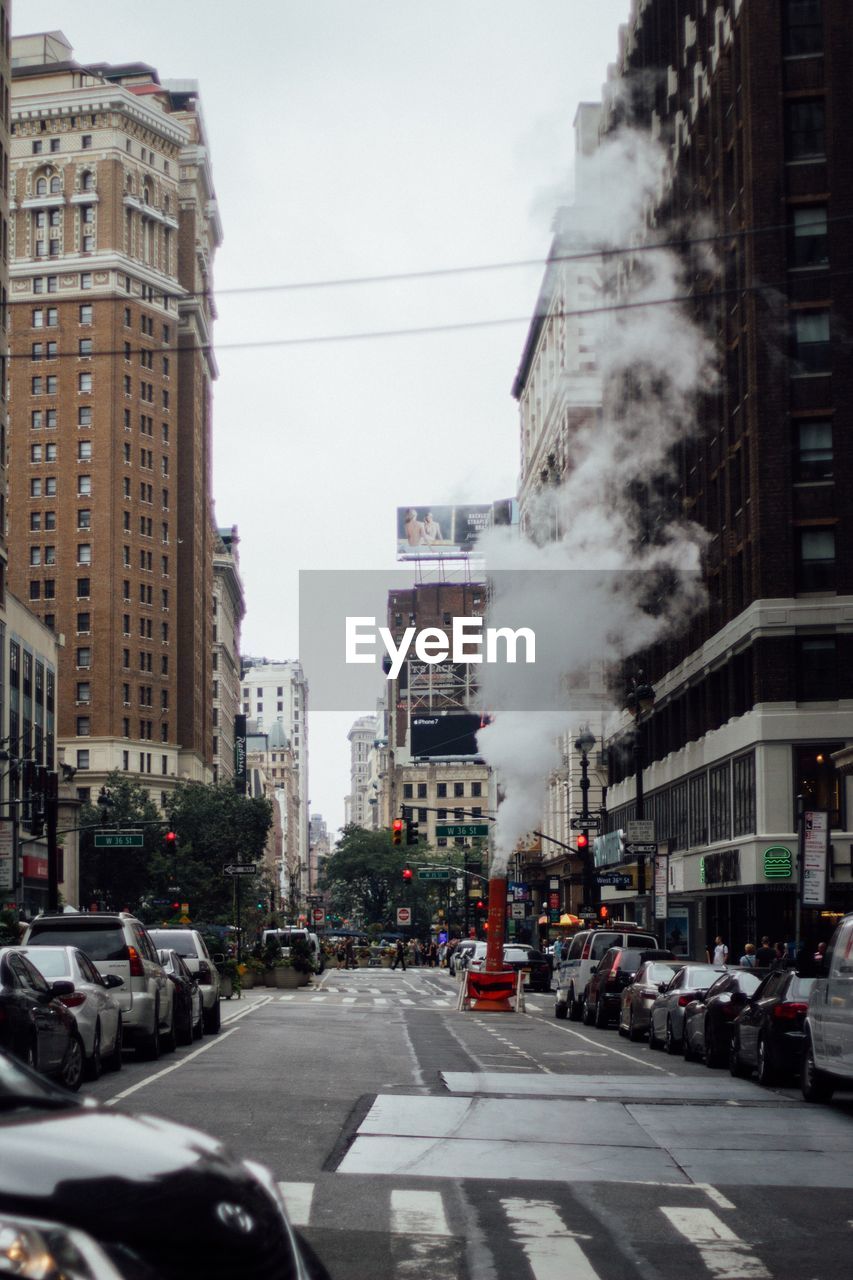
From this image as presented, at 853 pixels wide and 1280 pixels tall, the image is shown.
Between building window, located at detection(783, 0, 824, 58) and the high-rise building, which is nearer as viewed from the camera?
building window, located at detection(783, 0, 824, 58)

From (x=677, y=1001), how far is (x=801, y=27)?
32339 mm

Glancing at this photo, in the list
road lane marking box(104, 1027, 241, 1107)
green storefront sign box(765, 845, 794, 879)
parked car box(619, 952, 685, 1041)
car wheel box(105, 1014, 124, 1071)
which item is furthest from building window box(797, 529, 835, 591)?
car wheel box(105, 1014, 124, 1071)

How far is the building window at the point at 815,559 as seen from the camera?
47.8m

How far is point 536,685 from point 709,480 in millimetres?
11126

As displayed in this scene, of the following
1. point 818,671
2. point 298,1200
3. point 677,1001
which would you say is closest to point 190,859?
point 818,671

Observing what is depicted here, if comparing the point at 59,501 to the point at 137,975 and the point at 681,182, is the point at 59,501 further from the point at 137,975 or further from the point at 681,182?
the point at 137,975

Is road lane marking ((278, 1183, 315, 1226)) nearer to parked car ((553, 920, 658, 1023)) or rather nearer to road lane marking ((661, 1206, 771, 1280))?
road lane marking ((661, 1206, 771, 1280))

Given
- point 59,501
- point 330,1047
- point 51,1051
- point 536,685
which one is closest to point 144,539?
point 59,501

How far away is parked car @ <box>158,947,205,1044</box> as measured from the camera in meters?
25.9

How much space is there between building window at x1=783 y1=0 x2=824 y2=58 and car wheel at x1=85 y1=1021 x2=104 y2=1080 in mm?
38518

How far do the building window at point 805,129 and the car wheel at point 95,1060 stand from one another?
36.9 meters

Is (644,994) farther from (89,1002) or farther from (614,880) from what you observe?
(614,880)

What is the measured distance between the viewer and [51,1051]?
16.6m

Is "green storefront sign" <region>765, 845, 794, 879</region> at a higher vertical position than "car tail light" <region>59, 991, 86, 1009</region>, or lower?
higher
